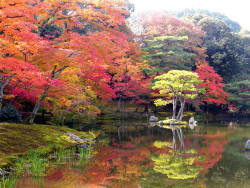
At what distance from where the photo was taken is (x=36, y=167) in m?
6.05

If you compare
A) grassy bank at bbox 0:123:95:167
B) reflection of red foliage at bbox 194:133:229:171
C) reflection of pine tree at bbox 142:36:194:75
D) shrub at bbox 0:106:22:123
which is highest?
reflection of pine tree at bbox 142:36:194:75

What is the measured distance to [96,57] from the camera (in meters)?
11.0

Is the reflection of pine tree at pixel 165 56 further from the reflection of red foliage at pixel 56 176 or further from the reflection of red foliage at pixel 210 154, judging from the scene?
the reflection of red foliage at pixel 56 176

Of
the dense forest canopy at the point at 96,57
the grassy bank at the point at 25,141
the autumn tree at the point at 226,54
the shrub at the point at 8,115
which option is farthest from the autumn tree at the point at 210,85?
the grassy bank at the point at 25,141

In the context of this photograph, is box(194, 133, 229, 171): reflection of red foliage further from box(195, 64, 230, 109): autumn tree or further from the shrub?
box(195, 64, 230, 109): autumn tree

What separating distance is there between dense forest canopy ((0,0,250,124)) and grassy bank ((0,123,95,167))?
5.69 feet

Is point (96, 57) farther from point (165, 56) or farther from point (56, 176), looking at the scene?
point (165, 56)

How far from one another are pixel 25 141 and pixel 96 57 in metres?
4.61

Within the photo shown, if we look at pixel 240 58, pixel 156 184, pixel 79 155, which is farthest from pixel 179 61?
pixel 156 184

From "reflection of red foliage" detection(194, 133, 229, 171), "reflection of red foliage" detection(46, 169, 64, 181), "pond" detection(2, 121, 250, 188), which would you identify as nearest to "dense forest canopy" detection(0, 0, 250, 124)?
"pond" detection(2, 121, 250, 188)

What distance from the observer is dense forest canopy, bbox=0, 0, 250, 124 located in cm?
903

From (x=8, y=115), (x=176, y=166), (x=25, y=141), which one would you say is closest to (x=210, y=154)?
(x=176, y=166)

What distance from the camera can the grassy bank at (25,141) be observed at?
6.77m

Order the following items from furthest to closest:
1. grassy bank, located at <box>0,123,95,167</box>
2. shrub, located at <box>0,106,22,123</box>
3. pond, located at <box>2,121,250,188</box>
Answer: shrub, located at <box>0,106,22,123</box> < grassy bank, located at <box>0,123,95,167</box> < pond, located at <box>2,121,250,188</box>
